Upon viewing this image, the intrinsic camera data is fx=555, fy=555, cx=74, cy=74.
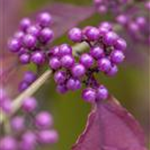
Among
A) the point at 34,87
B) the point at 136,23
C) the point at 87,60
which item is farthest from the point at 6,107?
the point at 136,23

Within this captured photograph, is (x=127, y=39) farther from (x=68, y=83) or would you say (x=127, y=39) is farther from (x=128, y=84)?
(x=68, y=83)

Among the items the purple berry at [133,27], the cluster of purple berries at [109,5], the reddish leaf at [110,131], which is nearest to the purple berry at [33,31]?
the reddish leaf at [110,131]

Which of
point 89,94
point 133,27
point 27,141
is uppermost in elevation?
point 133,27

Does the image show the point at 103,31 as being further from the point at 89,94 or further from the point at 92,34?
the point at 89,94

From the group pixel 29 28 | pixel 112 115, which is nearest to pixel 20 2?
pixel 29 28

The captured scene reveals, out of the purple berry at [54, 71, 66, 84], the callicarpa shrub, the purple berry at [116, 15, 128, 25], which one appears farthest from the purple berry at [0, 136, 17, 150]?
the purple berry at [116, 15, 128, 25]

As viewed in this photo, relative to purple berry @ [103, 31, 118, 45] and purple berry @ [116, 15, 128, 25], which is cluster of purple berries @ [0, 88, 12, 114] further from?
purple berry @ [116, 15, 128, 25]

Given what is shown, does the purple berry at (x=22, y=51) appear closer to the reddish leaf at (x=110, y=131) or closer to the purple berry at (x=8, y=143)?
the reddish leaf at (x=110, y=131)
